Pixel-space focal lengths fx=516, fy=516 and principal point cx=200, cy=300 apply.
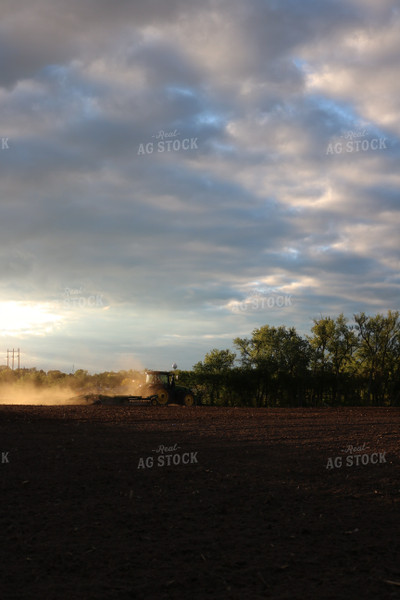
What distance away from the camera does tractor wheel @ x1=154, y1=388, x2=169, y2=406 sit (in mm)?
33031

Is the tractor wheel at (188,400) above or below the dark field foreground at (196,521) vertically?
below

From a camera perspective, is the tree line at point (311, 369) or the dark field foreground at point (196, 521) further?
the tree line at point (311, 369)

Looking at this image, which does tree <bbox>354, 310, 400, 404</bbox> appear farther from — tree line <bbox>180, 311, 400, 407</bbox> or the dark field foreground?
the dark field foreground

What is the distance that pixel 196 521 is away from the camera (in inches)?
315

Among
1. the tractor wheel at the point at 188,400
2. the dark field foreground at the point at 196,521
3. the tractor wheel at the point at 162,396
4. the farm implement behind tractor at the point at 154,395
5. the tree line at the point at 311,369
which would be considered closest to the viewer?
the dark field foreground at the point at 196,521

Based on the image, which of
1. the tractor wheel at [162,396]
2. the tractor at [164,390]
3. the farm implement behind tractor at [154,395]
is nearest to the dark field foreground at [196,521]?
the farm implement behind tractor at [154,395]

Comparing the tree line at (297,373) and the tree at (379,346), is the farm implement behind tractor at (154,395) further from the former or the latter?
the tree at (379,346)

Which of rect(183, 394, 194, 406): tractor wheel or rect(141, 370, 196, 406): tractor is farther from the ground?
rect(141, 370, 196, 406): tractor

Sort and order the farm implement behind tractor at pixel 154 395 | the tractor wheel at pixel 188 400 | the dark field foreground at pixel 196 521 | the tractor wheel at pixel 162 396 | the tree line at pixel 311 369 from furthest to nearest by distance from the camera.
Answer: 1. the tree line at pixel 311 369
2. the tractor wheel at pixel 188 400
3. the tractor wheel at pixel 162 396
4. the farm implement behind tractor at pixel 154 395
5. the dark field foreground at pixel 196 521

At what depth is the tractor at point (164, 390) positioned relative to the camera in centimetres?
3319

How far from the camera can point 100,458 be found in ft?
40.7

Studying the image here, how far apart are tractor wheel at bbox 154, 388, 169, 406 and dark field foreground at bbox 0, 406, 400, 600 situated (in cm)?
1795

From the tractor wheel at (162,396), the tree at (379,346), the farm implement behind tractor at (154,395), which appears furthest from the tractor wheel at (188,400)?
the tree at (379,346)

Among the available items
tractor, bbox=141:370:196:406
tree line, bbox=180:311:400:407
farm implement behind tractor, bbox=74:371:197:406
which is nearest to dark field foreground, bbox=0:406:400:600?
farm implement behind tractor, bbox=74:371:197:406
